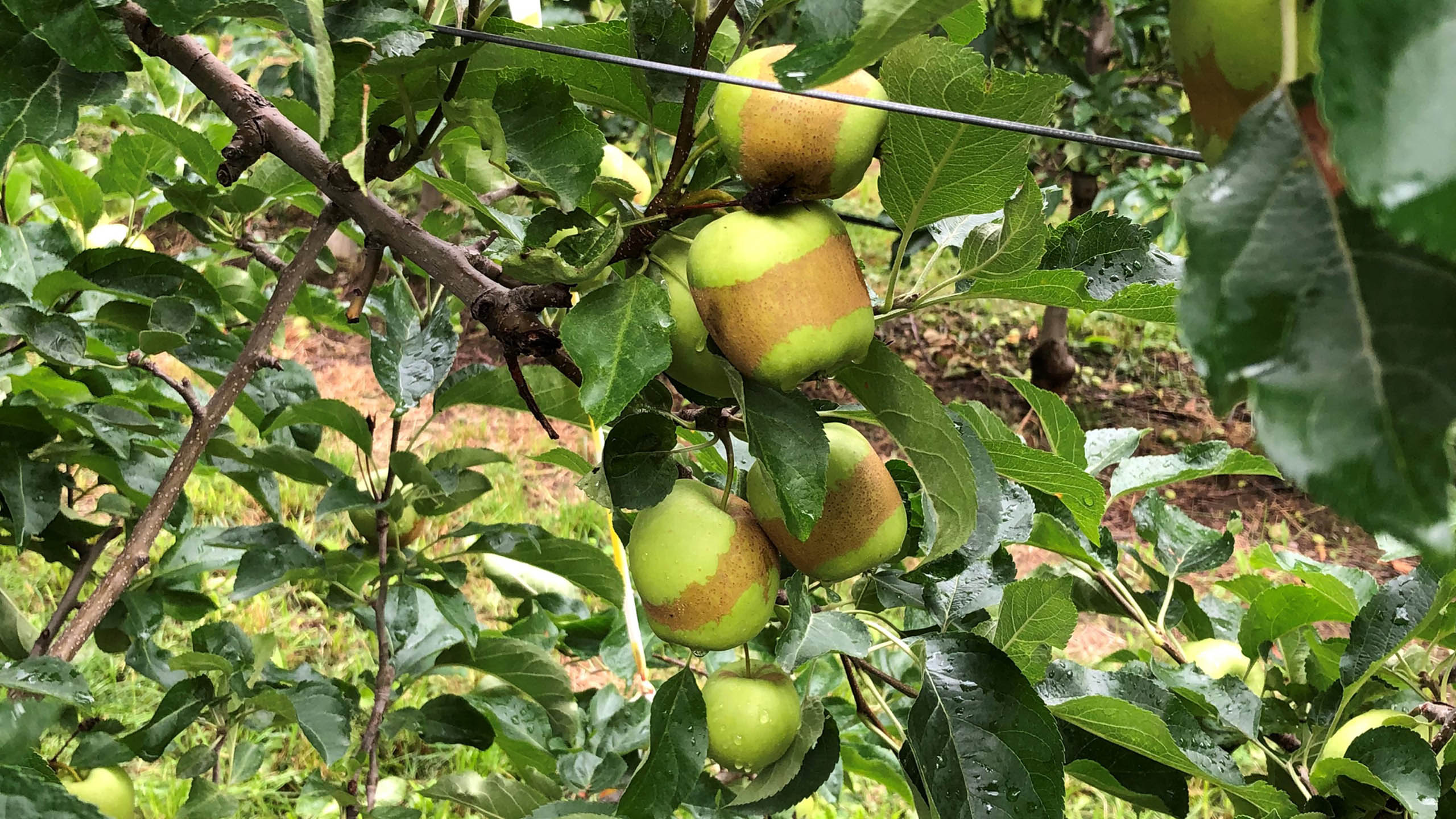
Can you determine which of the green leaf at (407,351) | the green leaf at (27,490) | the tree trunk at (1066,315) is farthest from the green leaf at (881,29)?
the tree trunk at (1066,315)

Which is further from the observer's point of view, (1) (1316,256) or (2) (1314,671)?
A: (2) (1314,671)

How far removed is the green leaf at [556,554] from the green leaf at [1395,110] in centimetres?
87

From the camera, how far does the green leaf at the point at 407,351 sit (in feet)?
3.20

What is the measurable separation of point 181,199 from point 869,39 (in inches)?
37.5

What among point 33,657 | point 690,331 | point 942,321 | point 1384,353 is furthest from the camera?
point 942,321

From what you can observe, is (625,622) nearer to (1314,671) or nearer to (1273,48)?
(1314,671)

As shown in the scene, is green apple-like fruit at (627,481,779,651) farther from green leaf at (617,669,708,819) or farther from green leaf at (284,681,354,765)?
green leaf at (284,681,354,765)

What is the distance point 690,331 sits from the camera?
521 mm

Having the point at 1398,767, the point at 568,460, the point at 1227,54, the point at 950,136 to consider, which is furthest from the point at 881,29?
the point at 1398,767

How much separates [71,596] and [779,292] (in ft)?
2.91

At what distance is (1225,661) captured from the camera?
1.02 metres

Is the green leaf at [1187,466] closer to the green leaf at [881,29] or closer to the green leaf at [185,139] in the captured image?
the green leaf at [881,29]

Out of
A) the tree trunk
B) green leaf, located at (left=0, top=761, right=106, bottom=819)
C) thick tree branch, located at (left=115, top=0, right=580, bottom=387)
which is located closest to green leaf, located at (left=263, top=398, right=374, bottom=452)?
thick tree branch, located at (left=115, top=0, right=580, bottom=387)

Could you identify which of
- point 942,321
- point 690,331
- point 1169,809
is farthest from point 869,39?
point 942,321
